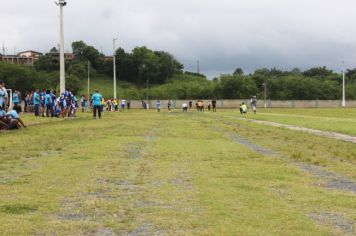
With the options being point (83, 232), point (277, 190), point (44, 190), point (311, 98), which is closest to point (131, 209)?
point (83, 232)

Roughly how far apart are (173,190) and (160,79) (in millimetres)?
164706

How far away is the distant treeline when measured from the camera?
12900cm

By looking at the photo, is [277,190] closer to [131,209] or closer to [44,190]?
[131,209]

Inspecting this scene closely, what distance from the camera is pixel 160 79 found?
174m

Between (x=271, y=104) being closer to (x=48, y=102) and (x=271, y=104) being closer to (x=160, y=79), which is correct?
(x=160, y=79)

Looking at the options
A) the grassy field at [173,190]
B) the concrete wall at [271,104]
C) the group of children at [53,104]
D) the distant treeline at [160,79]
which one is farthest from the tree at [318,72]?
the grassy field at [173,190]

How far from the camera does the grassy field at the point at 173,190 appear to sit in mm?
7102

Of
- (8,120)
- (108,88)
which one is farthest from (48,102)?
(108,88)

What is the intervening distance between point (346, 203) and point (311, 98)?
14286cm

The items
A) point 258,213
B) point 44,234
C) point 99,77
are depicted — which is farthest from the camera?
point 99,77

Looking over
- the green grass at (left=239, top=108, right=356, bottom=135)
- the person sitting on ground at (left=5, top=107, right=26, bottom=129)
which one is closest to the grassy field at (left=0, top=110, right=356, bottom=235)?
the person sitting on ground at (left=5, top=107, right=26, bottom=129)

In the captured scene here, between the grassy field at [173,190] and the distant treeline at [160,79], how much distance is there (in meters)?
108

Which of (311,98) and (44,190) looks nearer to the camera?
(44,190)

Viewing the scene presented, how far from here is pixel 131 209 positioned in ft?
26.3
